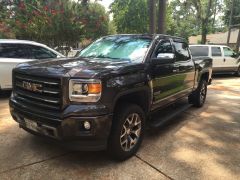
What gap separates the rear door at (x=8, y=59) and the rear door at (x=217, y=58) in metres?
9.67

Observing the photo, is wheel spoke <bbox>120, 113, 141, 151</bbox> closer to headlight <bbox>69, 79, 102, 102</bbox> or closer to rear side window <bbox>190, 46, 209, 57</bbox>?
headlight <bbox>69, 79, 102, 102</bbox>

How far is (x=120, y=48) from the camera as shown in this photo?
490 centimetres

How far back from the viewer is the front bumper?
11.1 feet

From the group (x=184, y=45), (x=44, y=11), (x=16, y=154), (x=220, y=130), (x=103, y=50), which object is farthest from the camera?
(x=44, y=11)

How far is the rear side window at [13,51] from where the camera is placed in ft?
25.5

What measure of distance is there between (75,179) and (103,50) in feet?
7.97

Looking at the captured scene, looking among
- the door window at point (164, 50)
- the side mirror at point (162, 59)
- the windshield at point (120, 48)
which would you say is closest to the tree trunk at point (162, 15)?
the door window at point (164, 50)

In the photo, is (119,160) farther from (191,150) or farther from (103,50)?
(103,50)

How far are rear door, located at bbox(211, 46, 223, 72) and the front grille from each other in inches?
470

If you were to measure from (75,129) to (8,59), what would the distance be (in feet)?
17.1

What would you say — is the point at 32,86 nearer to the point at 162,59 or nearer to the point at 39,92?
the point at 39,92

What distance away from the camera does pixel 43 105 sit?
3.63m

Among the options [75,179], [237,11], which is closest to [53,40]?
[75,179]

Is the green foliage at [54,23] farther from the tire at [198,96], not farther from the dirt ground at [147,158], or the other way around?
the dirt ground at [147,158]
